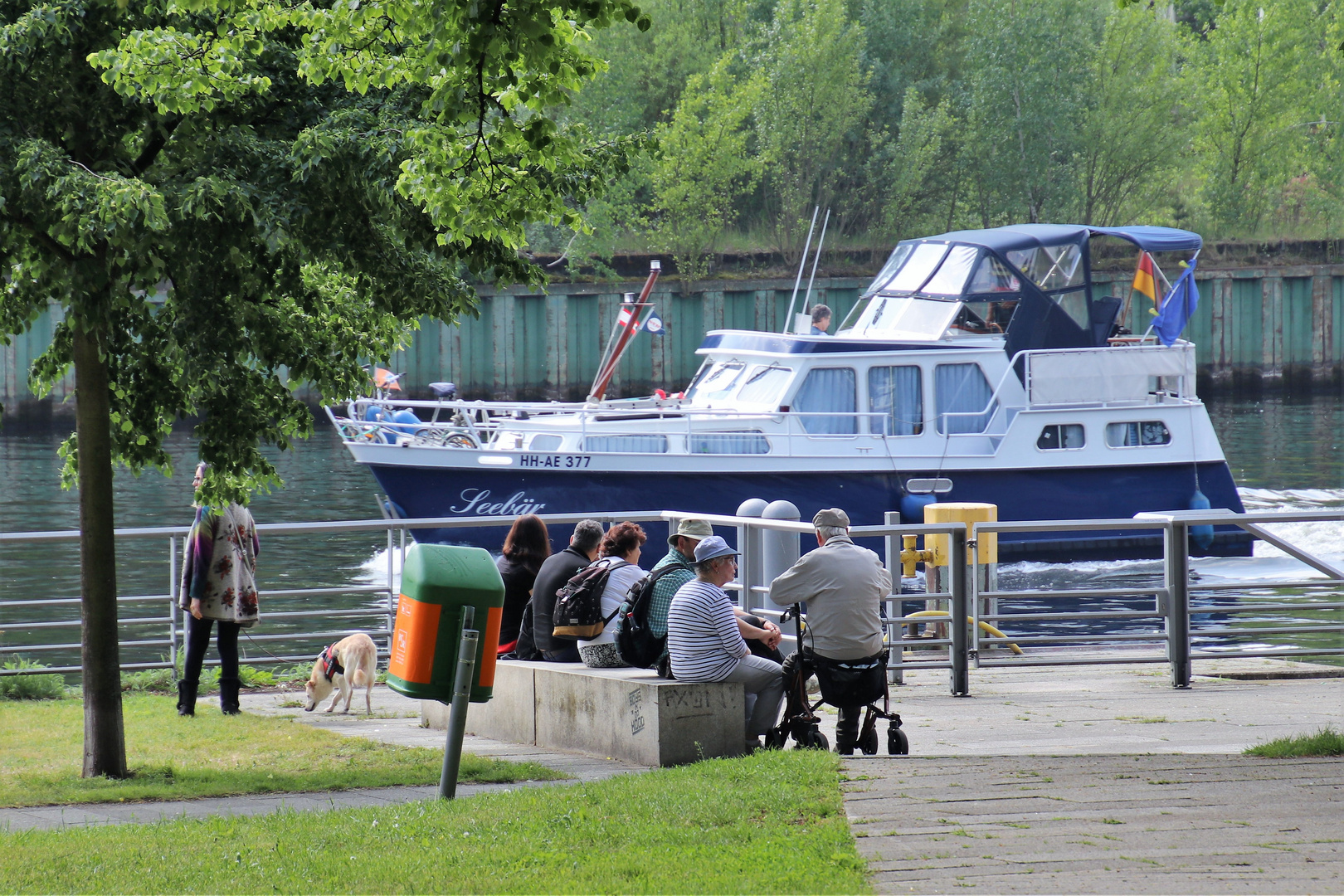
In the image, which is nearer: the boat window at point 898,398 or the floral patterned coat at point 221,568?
the floral patterned coat at point 221,568

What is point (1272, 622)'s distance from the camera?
61.6 ft

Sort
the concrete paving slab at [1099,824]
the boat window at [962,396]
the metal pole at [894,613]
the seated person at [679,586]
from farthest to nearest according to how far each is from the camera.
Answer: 1. the boat window at [962,396]
2. the metal pole at [894,613]
3. the seated person at [679,586]
4. the concrete paving slab at [1099,824]

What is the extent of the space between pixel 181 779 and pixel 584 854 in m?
3.18

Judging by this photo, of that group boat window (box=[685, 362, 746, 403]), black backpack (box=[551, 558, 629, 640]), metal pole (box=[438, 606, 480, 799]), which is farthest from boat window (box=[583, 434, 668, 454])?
metal pole (box=[438, 606, 480, 799])

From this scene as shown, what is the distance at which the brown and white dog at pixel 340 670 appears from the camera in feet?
31.9

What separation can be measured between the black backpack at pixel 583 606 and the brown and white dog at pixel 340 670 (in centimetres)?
199

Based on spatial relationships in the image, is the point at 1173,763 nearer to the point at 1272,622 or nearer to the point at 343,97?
the point at 343,97

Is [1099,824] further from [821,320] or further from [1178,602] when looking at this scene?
[821,320]

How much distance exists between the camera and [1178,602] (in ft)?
33.0

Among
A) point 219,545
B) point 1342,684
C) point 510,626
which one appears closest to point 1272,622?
point 1342,684

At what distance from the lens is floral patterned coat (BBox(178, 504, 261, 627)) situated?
960 centimetres

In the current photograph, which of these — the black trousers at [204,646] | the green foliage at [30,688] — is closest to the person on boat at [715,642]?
the black trousers at [204,646]

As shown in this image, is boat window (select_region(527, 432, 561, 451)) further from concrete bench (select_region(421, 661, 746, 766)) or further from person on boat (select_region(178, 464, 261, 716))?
concrete bench (select_region(421, 661, 746, 766))

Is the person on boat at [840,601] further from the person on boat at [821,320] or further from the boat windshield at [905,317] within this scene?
the boat windshield at [905,317]
